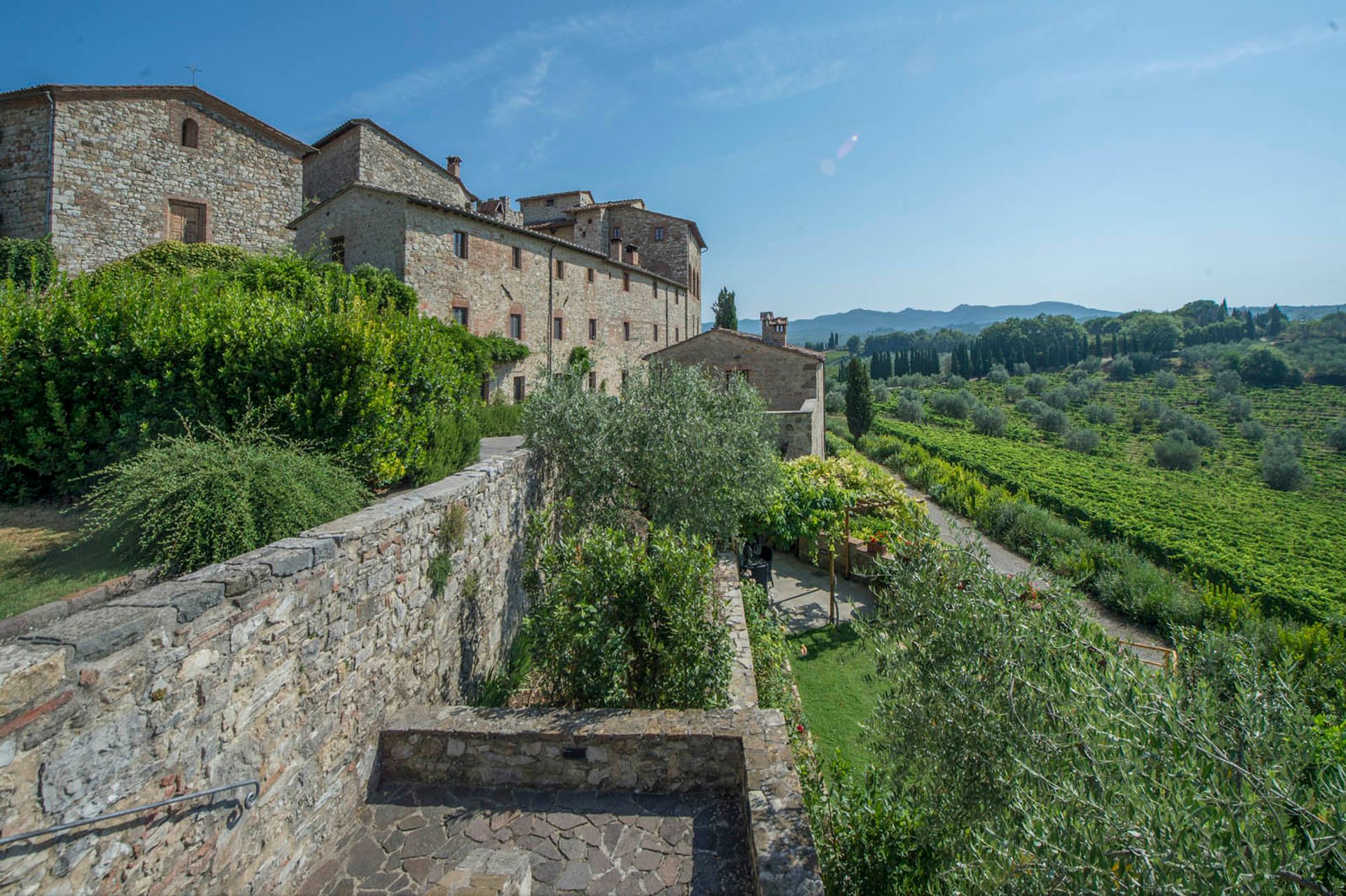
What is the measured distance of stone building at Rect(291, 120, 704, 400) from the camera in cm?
2072

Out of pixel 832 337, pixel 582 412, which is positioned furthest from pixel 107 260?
pixel 832 337

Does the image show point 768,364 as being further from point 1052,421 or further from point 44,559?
point 1052,421

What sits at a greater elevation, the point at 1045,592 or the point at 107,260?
the point at 107,260

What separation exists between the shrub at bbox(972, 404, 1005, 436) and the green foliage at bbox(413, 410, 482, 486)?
59.9m

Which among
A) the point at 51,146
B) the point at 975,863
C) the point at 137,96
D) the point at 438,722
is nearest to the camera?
the point at 975,863

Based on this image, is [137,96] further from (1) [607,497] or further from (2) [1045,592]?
(2) [1045,592]

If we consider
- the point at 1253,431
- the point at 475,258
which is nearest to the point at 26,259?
the point at 475,258

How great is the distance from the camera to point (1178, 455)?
172 ft

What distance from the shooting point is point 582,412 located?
1023 centimetres

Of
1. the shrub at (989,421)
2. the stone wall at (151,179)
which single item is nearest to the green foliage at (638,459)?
the stone wall at (151,179)

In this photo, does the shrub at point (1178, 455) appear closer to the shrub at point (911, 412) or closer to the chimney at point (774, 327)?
the shrub at point (911, 412)

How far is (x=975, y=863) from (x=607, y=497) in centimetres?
757

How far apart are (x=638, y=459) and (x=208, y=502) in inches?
245

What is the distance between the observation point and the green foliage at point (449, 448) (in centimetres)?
838
